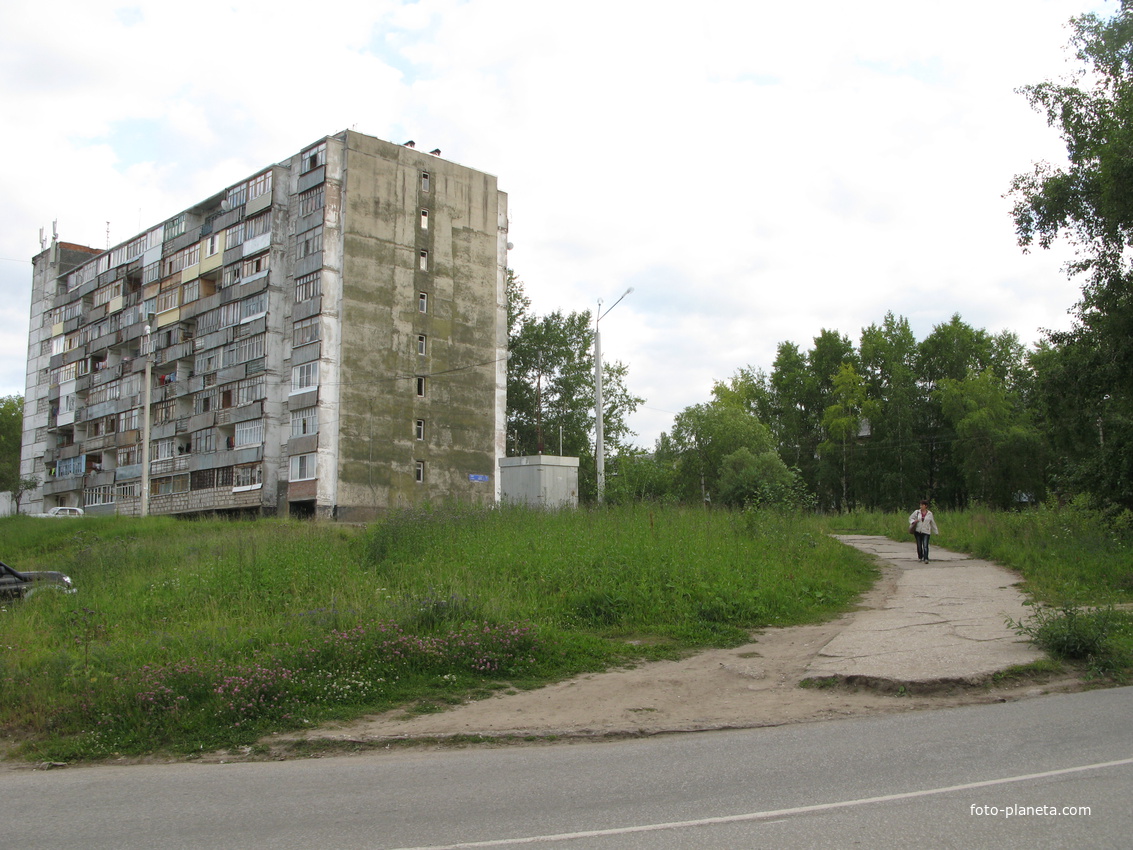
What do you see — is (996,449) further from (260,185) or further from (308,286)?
(260,185)

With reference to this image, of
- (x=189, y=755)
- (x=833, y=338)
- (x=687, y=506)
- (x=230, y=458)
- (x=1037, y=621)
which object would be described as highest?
(x=833, y=338)

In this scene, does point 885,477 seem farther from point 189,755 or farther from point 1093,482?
point 189,755

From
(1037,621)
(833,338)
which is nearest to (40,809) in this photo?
(1037,621)

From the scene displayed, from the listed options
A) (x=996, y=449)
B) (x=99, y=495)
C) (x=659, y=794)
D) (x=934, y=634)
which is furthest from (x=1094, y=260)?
(x=99, y=495)

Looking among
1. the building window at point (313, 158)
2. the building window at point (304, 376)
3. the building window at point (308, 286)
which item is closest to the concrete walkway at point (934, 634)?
the building window at point (304, 376)

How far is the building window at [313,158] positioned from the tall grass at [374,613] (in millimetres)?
33415

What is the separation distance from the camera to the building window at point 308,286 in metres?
48.3

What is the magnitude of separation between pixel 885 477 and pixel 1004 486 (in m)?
7.52

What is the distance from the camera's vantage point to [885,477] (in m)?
60.2

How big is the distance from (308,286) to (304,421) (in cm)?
764

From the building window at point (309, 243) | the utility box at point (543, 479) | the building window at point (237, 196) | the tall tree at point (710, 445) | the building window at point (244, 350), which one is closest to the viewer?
the utility box at point (543, 479)

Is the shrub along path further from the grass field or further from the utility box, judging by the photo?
the utility box

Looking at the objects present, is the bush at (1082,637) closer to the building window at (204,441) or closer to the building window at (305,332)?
the building window at (305,332)

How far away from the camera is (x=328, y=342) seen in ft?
158
